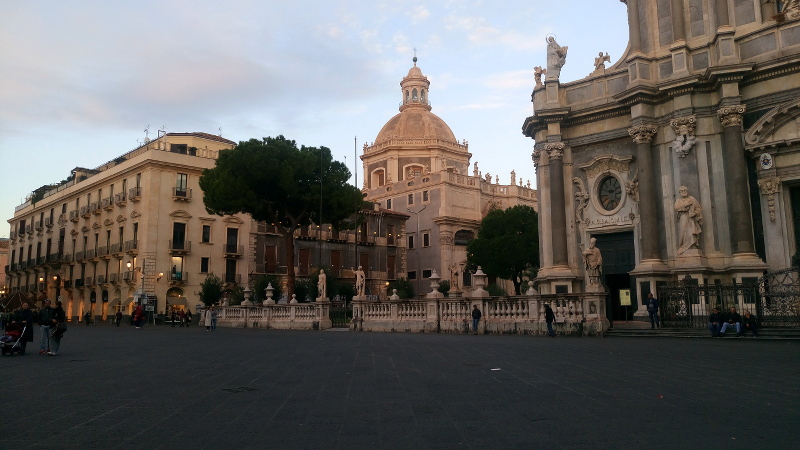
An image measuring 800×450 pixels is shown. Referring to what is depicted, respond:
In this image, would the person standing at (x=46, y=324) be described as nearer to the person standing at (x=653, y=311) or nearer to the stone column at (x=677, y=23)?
the person standing at (x=653, y=311)

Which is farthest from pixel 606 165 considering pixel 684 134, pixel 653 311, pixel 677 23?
pixel 653 311

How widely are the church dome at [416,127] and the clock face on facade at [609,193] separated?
5340 centimetres

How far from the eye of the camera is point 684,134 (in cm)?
2469

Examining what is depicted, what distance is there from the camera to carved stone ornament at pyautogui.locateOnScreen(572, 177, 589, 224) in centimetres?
2795

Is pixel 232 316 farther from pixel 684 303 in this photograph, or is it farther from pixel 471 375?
pixel 471 375

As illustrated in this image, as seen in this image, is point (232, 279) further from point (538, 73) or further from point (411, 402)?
point (411, 402)

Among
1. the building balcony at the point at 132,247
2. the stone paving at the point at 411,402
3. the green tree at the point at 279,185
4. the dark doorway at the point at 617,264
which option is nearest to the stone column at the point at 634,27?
the dark doorway at the point at 617,264

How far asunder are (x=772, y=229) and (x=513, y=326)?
10.5m

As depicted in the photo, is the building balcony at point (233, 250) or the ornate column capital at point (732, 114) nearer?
the ornate column capital at point (732, 114)

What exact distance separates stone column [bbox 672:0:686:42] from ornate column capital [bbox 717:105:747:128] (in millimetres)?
4006

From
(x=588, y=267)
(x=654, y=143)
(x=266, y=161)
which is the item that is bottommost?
(x=588, y=267)

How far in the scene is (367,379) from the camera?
955cm

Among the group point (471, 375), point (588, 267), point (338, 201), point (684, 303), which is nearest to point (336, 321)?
point (338, 201)

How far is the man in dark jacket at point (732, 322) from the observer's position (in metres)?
18.7
